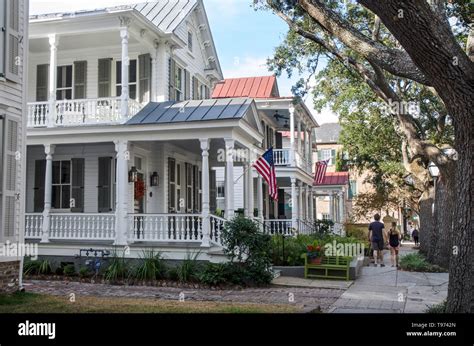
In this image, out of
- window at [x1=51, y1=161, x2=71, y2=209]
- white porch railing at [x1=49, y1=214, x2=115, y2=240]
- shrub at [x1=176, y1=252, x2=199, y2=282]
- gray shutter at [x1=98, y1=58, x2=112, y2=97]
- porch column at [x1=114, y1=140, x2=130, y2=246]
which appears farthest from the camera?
gray shutter at [x1=98, y1=58, x2=112, y2=97]

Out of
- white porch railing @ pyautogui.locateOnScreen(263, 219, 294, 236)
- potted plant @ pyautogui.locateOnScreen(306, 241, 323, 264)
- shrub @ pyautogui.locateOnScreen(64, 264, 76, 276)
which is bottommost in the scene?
shrub @ pyautogui.locateOnScreen(64, 264, 76, 276)

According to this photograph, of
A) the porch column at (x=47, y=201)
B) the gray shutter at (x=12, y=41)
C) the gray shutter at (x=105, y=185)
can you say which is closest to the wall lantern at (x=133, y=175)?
the gray shutter at (x=105, y=185)

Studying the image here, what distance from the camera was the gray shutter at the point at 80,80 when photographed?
17.9 m

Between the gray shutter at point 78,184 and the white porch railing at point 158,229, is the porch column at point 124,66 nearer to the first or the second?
the gray shutter at point 78,184

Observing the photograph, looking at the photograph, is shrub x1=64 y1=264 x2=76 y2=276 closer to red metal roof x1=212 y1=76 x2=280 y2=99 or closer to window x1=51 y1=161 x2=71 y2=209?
window x1=51 y1=161 x2=71 y2=209

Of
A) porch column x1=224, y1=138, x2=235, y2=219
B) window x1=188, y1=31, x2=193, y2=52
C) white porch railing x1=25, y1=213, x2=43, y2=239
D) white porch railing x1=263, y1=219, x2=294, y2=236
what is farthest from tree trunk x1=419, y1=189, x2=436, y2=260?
white porch railing x1=25, y1=213, x2=43, y2=239

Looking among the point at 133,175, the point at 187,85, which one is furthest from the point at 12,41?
the point at 187,85

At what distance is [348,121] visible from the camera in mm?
27438

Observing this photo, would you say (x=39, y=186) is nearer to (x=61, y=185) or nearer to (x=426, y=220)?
(x=61, y=185)

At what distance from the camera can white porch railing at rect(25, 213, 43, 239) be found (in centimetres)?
1593

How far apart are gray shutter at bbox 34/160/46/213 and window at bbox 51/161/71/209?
0.38m

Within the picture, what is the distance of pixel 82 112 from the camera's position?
633 inches

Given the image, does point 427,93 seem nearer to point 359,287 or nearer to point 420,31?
point 359,287
